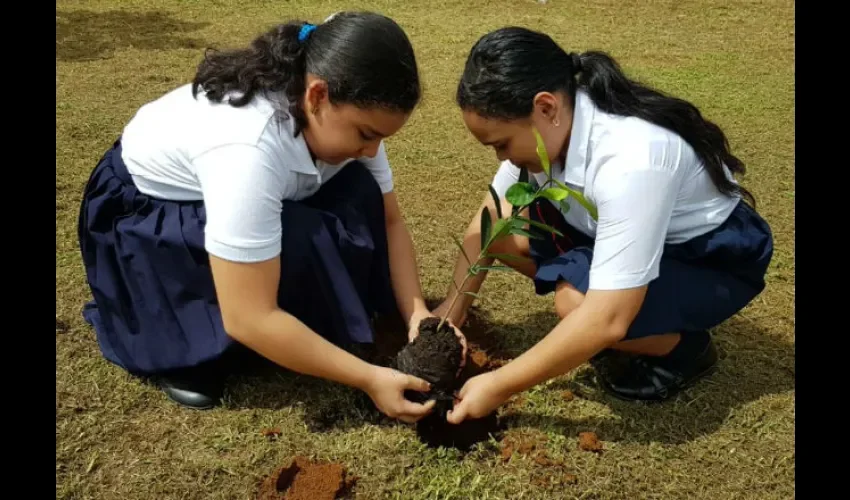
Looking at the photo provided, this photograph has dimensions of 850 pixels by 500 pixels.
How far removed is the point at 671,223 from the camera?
6.82 ft

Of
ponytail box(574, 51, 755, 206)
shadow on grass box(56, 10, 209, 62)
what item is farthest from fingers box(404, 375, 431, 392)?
shadow on grass box(56, 10, 209, 62)

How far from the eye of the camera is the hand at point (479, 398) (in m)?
1.91

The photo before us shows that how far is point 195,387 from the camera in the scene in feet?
7.22

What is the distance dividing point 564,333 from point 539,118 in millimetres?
558

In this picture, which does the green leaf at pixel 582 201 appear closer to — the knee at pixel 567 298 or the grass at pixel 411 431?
the knee at pixel 567 298

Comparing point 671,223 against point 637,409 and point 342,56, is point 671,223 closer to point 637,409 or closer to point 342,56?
point 637,409

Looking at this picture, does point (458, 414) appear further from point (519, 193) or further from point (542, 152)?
point (542, 152)

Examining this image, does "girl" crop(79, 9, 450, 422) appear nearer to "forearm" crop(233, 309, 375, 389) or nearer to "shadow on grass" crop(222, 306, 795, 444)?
"forearm" crop(233, 309, 375, 389)

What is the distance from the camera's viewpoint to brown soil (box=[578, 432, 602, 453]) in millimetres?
2074

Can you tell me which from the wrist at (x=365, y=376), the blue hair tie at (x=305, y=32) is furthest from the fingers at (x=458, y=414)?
the blue hair tie at (x=305, y=32)

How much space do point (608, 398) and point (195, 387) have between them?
4.26 ft

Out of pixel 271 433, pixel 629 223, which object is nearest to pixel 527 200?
pixel 629 223

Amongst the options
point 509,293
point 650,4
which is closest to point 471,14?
point 650,4

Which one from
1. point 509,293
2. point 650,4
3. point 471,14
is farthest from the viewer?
point 650,4
